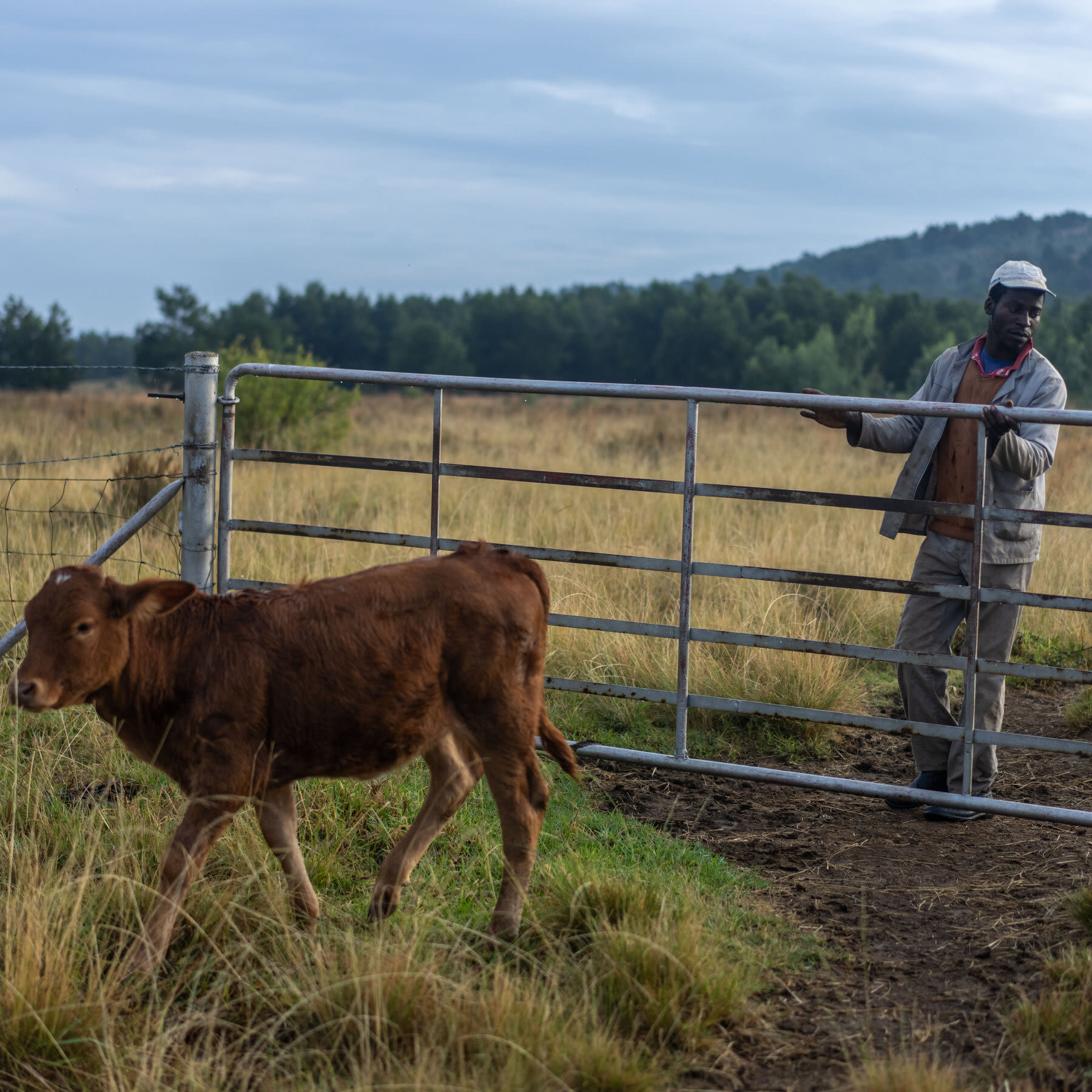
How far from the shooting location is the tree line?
45812 millimetres

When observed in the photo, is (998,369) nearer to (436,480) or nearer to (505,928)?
(436,480)

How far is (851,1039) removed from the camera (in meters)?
3.21

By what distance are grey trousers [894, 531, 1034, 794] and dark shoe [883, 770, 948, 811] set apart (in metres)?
0.03

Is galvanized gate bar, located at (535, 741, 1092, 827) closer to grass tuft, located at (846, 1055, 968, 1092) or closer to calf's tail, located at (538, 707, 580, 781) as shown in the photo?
calf's tail, located at (538, 707, 580, 781)

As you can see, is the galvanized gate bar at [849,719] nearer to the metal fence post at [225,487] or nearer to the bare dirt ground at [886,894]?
the bare dirt ground at [886,894]

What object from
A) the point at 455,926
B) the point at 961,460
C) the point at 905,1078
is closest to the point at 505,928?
the point at 455,926

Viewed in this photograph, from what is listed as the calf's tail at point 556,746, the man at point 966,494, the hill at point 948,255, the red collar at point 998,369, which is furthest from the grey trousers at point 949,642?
the hill at point 948,255

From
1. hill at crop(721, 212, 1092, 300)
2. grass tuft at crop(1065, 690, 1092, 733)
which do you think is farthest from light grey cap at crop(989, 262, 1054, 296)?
hill at crop(721, 212, 1092, 300)

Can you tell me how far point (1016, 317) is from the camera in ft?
17.0

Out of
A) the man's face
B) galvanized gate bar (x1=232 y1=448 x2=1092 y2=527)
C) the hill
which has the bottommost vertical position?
galvanized gate bar (x1=232 y1=448 x2=1092 y2=527)

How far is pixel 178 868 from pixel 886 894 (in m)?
2.57

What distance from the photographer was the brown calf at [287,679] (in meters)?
3.22

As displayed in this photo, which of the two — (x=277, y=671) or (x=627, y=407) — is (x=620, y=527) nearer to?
(x=277, y=671)

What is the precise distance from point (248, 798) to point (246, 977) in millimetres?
518
